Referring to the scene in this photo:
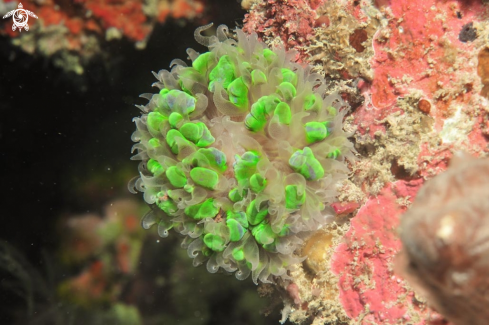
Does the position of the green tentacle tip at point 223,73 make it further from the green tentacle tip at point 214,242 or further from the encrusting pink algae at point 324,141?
the green tentacle tip at point 214,242

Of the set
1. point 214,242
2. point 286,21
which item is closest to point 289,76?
point 286,21

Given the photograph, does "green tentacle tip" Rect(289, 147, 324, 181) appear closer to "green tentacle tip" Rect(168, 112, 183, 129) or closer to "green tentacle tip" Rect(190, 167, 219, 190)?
"green tentacle tip" Rect(190, 167, 219, 190)

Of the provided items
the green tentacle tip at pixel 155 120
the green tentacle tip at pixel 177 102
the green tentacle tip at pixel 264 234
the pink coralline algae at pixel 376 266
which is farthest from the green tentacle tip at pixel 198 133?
the pink coralline algae at pixel 376 266

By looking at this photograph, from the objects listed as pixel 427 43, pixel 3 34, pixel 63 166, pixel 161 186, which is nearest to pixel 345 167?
pixel 427 43

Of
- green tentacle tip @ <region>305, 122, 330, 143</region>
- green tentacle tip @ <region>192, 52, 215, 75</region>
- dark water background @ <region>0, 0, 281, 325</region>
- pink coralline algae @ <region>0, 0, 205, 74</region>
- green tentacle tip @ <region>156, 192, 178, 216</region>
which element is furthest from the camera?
dark water background @ <region>0, 0, 281, 325</region>

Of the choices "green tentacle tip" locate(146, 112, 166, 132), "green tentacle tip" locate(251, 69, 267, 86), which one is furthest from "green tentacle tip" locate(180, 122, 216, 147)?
"green tentacle tip" locate(251, 69, 267, 86)

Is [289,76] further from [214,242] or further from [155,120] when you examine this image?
[214,242]

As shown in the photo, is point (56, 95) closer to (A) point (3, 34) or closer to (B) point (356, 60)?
(A) point (3, 34)

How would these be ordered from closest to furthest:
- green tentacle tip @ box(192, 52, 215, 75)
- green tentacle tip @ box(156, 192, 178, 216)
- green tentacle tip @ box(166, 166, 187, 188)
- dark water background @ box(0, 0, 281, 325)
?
green tentacle tip @ box(166, 166, 187, 188)
green tentacle tip @ box(156, 192, 178, 216)
green tentacle tip @ box(192, 52, 215, 75)
dark water background @ box(0, 0, 281, 325)
